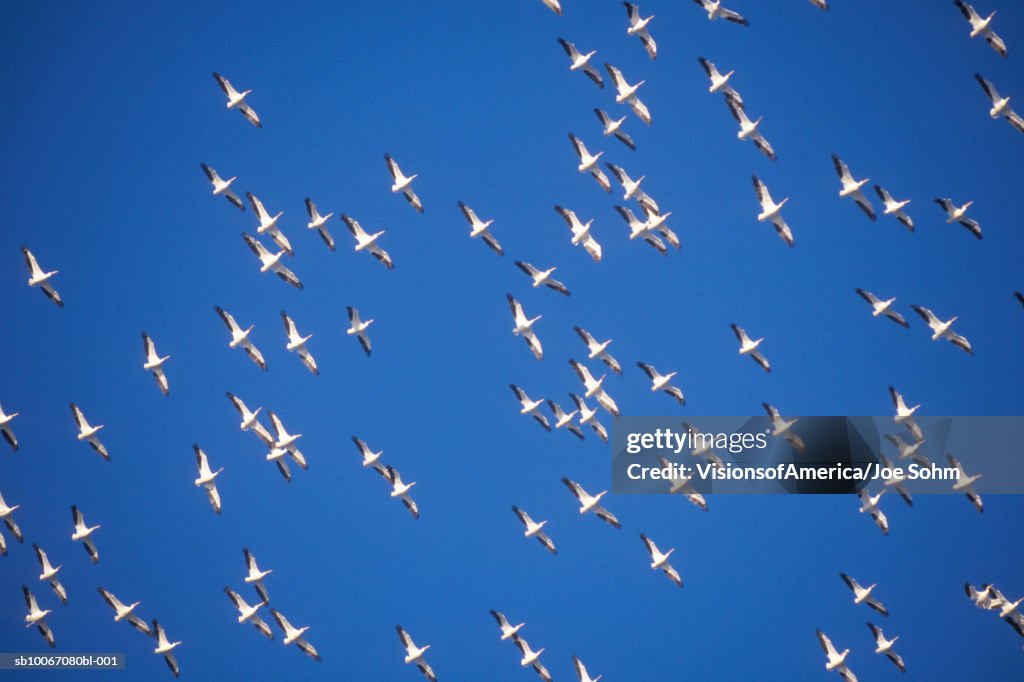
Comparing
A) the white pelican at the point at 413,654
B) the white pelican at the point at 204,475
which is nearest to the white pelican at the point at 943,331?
the white pelican at the point at 413,654

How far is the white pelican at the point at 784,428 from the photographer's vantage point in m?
34.8

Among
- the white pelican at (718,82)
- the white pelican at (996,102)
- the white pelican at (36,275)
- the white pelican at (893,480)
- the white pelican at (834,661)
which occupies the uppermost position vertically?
the white pelican at (36,275)

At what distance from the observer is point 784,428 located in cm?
3522

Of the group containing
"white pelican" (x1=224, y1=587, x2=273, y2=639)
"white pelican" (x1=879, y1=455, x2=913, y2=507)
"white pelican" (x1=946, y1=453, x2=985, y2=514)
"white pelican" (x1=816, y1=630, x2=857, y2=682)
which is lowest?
"white pelican" (x1=816, y1=630, x2=857, y2=682)

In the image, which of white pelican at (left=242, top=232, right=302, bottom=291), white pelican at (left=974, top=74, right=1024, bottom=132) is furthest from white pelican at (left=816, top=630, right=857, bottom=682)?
white pelican at (left=242, top=232, right=302, bottom=291)

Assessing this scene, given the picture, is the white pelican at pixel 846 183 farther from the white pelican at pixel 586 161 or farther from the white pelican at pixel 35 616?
the white pelican at pixel 35 616

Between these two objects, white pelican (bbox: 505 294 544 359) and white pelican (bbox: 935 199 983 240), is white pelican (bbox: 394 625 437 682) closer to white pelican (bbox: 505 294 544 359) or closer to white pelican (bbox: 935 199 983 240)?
white pelican (bbox: 505 294 544 359)

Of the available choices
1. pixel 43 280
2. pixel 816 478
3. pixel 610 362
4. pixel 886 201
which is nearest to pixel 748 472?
pixel 816 478

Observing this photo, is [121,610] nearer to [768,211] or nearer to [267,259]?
[267,259]

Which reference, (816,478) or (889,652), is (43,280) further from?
(889,652)

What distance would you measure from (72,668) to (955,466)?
2328 cm

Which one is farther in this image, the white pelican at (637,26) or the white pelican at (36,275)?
the white pelican at (36,275)

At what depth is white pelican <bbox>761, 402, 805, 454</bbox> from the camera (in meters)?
34.8

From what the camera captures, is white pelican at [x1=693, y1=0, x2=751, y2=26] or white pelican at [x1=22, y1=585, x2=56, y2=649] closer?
white pelican at [x1=693, y1=0, x2=751, y2=26]
